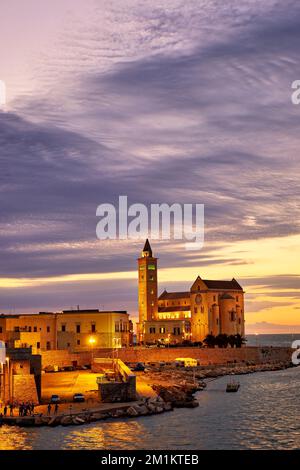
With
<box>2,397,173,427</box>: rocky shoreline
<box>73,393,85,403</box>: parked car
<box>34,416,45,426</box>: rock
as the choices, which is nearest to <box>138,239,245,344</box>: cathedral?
<box>73,393,85,403</box>: parked car

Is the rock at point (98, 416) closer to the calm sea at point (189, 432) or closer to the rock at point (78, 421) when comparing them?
the calm sea at point (189, 432)

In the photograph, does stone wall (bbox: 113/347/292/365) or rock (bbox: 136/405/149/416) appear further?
stone wall (bbox: 113/347/292/365)

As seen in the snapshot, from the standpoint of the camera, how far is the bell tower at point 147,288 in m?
137

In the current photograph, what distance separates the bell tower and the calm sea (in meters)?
72.0

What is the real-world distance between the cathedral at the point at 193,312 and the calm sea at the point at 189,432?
61.8 m

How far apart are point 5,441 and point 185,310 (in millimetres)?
93672

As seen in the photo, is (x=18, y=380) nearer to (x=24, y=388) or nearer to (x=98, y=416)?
(x=24, y=388)

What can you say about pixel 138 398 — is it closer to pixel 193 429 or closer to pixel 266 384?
pixel 193 429

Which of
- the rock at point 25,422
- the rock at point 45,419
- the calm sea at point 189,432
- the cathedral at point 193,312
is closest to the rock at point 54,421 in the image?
the rock at point 45,419

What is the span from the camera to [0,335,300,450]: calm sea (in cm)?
4291

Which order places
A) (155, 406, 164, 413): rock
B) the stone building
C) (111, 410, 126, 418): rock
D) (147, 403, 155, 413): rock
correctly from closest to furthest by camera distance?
(111, 410, 126, 418): rock < the stone building < (147, 403, 155, 413): rock < (155, 406, 164, 413): rock

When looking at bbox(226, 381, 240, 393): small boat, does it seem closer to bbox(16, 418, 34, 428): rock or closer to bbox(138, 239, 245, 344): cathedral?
bbox(16, 418, 34, 428): rock
